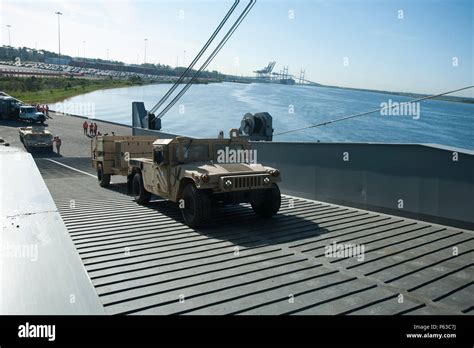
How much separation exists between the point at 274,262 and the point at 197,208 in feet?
7.05

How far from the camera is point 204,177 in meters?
7.36

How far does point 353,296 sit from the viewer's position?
4715 mm

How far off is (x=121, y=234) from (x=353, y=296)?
416 cm

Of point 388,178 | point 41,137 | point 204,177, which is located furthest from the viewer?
point 41,137

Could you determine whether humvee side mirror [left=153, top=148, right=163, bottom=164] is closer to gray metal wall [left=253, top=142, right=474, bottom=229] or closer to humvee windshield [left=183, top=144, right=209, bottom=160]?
humvee windshield [left=183, top=144, right=209, bottom=160]

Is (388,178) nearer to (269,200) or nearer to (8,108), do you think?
(269,200)

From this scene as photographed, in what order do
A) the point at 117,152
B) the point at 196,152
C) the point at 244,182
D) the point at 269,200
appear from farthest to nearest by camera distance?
the point at 117,152 → the point at 196,152 → the point at 269,200 → the point at 244,182

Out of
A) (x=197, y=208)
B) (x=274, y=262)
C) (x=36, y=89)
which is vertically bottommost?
(x=274, y=262)

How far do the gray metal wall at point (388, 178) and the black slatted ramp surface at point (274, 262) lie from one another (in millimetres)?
329

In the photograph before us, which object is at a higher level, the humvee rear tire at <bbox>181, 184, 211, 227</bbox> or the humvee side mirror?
the humvee side mirror

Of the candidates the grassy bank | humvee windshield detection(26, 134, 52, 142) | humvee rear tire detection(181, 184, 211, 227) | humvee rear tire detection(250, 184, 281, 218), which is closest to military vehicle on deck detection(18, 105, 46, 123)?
humvee windshield detection(26, 134, 52, 142)

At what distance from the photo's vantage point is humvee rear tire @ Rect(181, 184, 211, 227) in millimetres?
7465

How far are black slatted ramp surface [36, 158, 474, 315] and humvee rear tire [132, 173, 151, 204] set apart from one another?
1.86ft

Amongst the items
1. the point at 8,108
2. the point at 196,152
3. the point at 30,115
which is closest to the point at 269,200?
the point at 196,152
